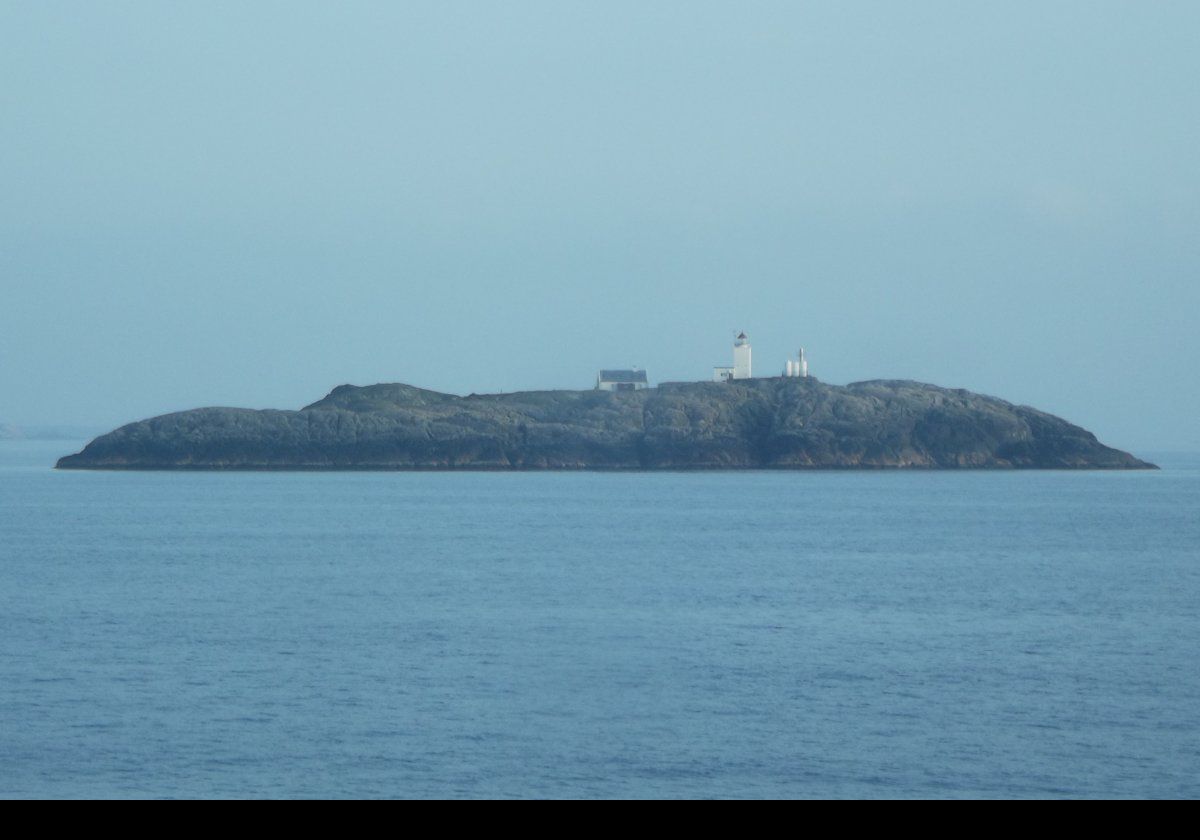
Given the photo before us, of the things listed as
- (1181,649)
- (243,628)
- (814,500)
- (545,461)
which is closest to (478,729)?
(243,628)

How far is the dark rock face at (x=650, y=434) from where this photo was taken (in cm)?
12519

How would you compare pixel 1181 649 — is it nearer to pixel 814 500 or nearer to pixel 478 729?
pixel 478 729

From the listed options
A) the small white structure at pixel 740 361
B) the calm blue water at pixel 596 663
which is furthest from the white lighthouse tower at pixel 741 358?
the calm blue water at pixel 596 663

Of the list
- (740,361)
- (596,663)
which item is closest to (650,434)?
(740,361)

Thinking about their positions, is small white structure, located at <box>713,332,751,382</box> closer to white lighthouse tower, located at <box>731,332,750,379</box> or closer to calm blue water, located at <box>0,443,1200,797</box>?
white lighthouse tower, located at <box>731,332,750,379</box>

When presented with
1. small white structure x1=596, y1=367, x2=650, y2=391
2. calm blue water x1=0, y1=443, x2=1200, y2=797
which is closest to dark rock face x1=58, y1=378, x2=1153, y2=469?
small white structure x1=596, y1=367, x2=650, y2=391

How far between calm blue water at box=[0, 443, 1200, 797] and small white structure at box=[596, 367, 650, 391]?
7624 cm

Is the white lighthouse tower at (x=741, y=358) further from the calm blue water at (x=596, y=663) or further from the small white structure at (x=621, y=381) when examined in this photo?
the calm blue water at (x=596, y=663)

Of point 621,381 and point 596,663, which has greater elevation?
point 621,381

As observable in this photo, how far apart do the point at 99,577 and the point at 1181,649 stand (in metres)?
30.4

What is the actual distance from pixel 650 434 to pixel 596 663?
103 m

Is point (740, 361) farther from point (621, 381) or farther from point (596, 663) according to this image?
point (596, 663)

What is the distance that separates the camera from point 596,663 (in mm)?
25469

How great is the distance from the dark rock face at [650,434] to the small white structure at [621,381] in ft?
12.0
